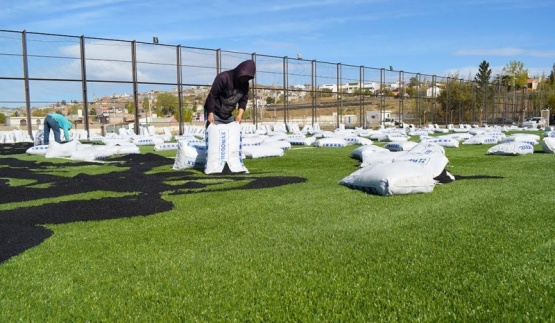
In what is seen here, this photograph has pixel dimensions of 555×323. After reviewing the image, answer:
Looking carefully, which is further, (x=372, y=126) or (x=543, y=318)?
(x=372, y=126)

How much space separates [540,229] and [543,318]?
154 cm

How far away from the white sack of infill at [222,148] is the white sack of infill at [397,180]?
296 centimetres

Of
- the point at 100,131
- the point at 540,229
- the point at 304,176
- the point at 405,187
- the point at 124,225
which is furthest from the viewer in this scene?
the point at 100,131

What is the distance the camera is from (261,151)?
992 cm

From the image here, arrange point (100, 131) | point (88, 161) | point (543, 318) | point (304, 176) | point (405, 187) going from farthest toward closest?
point (100, 131) → point (88, 161) → point (304, 176) → point (405, 187) → point (543, 318)

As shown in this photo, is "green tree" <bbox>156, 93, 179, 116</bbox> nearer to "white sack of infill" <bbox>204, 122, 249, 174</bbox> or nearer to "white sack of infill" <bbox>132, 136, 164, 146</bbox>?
"white sack of infill" <bbox>132, 136, 164, 146</bbox>

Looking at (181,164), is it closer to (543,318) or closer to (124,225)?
(124,225)

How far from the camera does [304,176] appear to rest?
685cm

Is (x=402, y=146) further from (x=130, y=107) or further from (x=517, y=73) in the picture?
(x=517, y=73)

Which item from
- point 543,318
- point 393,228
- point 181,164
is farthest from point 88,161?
point 543,318

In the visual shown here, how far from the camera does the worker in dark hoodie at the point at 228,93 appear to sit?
748cm

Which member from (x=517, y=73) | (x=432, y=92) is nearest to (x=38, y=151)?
(x=432, y=92)

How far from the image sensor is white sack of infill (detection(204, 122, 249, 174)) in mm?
7406

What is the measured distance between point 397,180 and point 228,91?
400 cm
